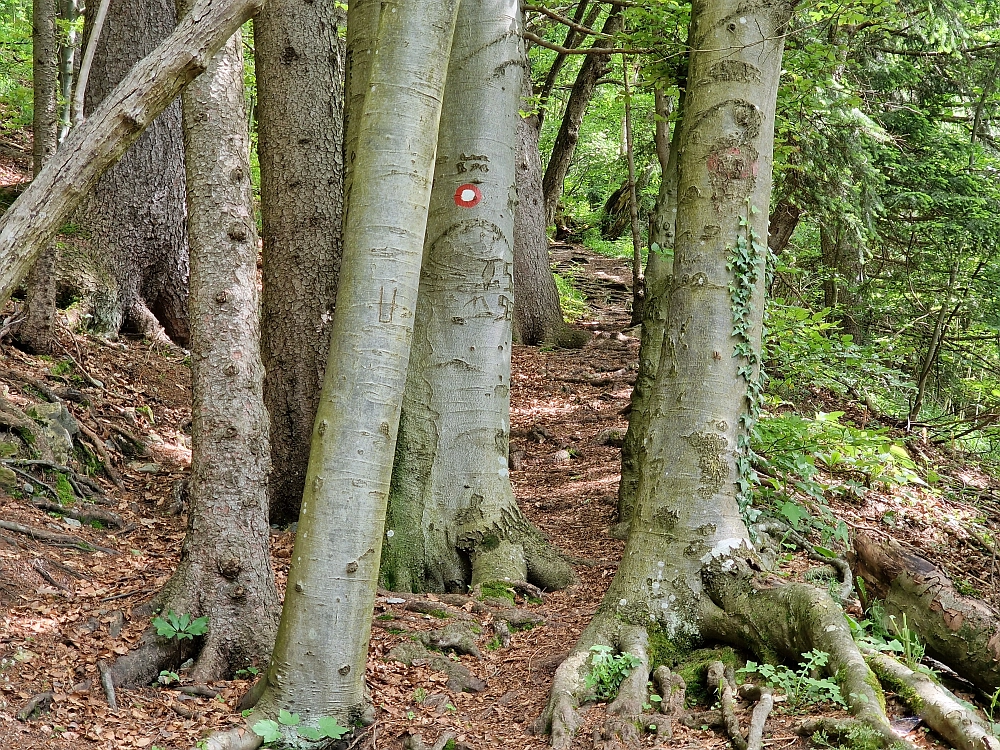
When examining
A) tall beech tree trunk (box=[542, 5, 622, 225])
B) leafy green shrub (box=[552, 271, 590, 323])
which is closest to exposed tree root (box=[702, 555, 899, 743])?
tall beech tree trunk (box=[542, 5, 622, 225])

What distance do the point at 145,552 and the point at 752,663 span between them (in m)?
3.94

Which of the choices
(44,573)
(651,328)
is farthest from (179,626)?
(651,328)

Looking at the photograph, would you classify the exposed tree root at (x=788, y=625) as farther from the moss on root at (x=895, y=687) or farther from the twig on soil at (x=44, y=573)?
the twig on soil at (x=44, y=573)

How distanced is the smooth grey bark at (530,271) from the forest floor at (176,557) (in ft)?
5.52

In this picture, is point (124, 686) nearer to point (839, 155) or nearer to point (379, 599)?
point (379, 599)

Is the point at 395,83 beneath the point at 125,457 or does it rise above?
above

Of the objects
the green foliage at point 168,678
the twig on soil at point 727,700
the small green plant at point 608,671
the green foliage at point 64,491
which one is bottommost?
the green foliage at point 168,678

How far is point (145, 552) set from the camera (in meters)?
5.39

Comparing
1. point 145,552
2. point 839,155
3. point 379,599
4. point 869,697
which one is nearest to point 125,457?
point 145,552

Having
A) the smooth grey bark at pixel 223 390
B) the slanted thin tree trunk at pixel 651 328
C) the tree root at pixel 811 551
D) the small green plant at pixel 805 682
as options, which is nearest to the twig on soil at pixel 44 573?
the smooth grey bark at pixel 223 390

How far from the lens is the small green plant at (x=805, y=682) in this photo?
3.43m

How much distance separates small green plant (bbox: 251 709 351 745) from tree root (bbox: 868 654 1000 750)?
2376mm

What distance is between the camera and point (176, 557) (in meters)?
5.34

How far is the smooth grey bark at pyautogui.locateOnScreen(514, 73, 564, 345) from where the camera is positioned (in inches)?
468
